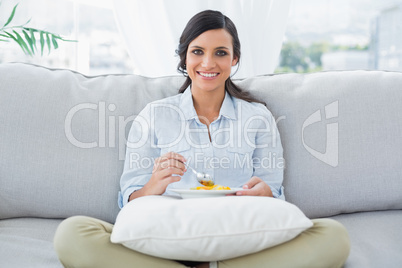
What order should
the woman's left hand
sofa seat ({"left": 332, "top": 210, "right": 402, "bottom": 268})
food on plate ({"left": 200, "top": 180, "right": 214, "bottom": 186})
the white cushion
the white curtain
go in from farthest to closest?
the white curtain, food on plate ({"left": 200, "top": 180, "right": 214, "bottom": 186}), the woman's left hand, sofa seat ({"left": 332, "top": 210, "right": 402, "bottom": 268}), the white cushion

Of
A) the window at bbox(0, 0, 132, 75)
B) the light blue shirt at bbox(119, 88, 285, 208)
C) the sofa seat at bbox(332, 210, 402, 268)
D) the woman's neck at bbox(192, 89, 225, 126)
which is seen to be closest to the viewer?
the sofa seat at bbox(332, 210, 402, 268)

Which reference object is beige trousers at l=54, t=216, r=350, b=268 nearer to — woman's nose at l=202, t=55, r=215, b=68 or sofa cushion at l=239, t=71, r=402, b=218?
sofa cushion at l=239, t=71, r=402, b=218

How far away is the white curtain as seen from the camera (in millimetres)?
2689

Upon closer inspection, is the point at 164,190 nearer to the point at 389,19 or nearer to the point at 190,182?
the point at 190,182

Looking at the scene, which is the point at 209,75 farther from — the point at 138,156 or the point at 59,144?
the point at 59,144

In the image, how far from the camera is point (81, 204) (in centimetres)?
183

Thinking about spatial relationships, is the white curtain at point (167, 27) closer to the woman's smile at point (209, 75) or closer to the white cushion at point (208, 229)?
the woman's smile at point (209, 75)

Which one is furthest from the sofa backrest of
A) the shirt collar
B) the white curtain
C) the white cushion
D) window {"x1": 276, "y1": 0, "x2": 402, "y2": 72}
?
window {"x1": 276, "y1": 0, "x2": 402, "y2": 72}

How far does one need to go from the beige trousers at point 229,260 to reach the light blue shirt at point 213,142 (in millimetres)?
468

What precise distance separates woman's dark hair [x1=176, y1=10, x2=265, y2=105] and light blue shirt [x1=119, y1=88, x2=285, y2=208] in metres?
0.06

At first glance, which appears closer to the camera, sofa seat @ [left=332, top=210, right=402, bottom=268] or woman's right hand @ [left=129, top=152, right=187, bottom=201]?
sofa seat @ [left=332, top=210, right=402, bottom=268]

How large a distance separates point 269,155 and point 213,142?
23 centimetres

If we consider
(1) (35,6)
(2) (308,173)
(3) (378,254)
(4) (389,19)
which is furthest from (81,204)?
(4) (389,19)

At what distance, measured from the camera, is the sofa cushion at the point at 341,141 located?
6.17ft
